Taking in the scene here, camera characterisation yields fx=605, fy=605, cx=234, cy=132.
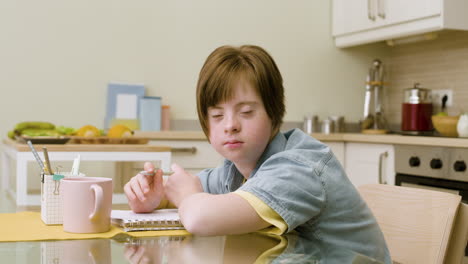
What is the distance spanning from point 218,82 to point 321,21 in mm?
2898

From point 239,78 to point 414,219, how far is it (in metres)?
0.46

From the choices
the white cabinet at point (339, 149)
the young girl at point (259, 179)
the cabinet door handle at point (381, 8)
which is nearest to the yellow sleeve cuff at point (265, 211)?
the young girl at point (259, 179)

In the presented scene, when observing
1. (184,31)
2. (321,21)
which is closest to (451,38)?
(321,21)

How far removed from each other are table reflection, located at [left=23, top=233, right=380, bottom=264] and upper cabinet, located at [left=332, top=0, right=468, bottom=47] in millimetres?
2339

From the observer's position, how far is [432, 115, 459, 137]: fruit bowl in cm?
291

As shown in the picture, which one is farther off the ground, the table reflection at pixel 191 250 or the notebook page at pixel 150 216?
the notebook page at pixel 150 216

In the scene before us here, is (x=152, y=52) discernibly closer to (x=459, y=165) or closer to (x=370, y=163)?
(x=370, y=163)

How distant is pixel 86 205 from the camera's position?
0.95 m

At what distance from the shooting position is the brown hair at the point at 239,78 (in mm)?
1071

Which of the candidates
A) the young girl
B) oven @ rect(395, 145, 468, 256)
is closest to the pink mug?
the young girl

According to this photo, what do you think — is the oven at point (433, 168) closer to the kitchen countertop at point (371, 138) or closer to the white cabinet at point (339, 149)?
the kitchen countertop at point (371, 138)

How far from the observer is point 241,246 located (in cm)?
90

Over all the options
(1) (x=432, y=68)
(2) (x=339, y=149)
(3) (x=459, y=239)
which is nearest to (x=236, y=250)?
(3) (x=459, y=239)

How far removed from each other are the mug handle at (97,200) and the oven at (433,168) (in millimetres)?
1972
